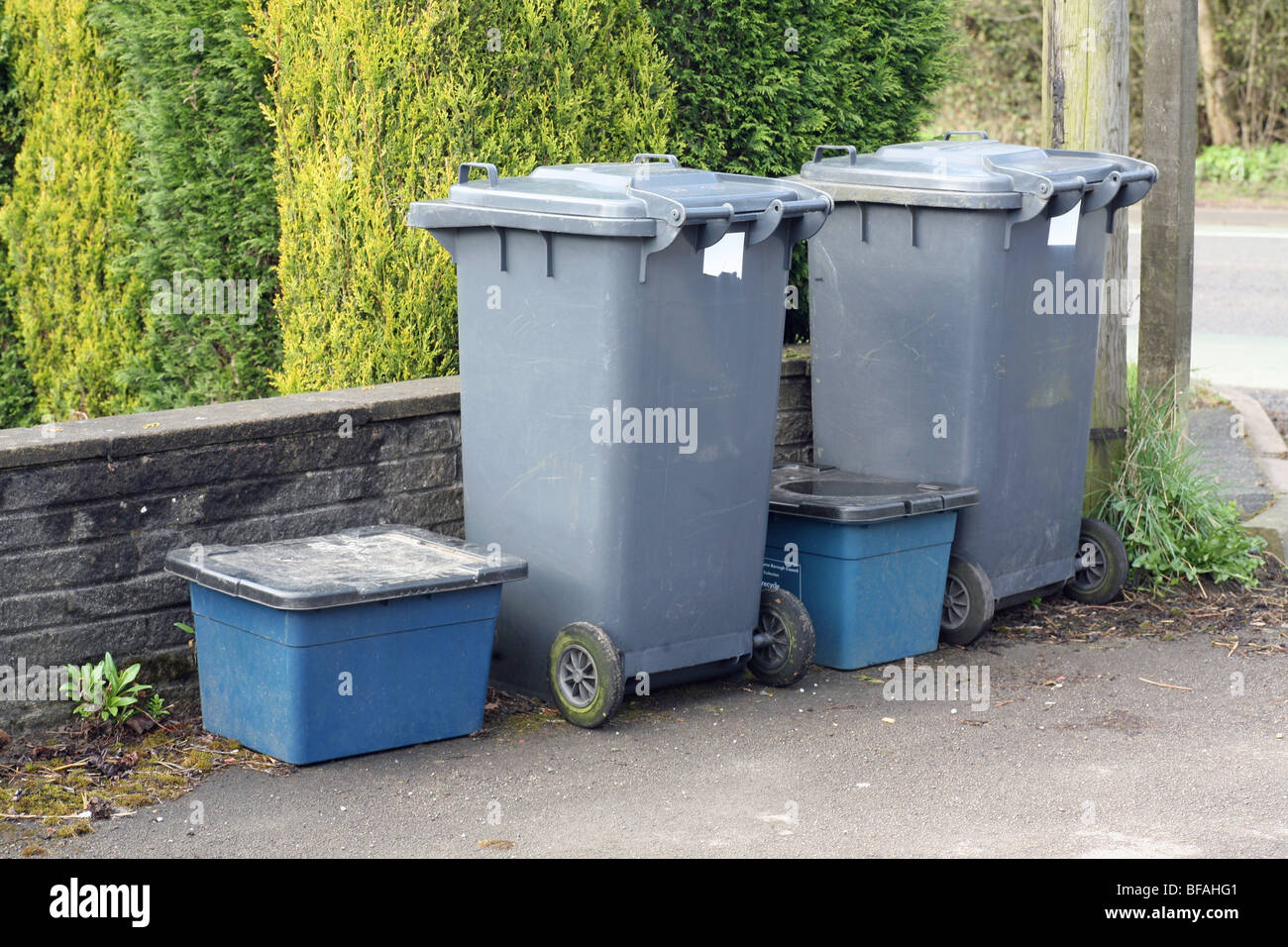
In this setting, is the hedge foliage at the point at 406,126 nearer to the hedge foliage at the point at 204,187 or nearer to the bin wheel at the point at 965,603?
the hedge foliage at the point at 204,187

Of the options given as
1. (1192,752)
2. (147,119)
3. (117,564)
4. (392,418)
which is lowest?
(1192,752)

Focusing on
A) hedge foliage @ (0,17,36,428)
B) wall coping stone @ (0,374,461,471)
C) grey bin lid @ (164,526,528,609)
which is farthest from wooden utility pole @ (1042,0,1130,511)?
hedge foliage @ (0,17,36,428)

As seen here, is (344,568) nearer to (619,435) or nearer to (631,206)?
(619,435)

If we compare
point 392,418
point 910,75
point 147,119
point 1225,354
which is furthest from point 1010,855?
point 1225,354

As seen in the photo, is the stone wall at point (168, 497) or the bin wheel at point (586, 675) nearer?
the stone wall at point (168, 497)

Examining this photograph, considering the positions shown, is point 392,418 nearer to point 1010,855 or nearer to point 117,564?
point 117,564

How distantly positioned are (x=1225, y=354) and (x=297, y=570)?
8.20m

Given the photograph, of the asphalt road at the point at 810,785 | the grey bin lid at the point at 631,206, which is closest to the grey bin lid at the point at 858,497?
the asphalt road at the point at 810,785

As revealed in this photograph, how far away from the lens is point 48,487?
14.3 feet

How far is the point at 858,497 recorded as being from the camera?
5.14 m

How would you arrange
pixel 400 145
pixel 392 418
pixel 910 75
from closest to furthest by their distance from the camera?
pixel 392 418
pixel 400 145
pixel 910 75

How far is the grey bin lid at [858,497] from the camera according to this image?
198 inches

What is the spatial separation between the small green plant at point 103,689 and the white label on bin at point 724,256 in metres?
1.96

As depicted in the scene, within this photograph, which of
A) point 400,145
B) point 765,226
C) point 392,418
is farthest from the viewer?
point 400,145
